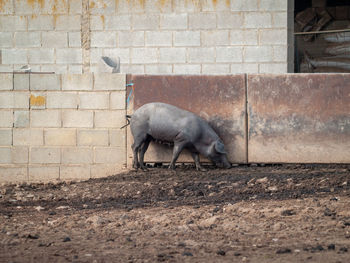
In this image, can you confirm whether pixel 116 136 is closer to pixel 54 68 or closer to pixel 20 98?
pixel 20 98

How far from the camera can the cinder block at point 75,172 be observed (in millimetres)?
8414

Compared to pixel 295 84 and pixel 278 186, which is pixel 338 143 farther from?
pixel 278 186

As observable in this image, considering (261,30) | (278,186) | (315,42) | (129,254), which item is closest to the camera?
(129,254)

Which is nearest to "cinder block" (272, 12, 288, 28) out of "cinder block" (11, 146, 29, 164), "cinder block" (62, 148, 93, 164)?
"cinder block" (62, 148, 93, 164)

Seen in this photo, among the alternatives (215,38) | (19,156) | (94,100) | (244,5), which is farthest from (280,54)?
(19,156)

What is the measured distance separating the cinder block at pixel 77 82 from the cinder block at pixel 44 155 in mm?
933

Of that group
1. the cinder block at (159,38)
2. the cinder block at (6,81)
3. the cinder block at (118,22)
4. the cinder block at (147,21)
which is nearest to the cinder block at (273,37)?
the cinder block at (159,38)

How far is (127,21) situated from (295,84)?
351 centimetres

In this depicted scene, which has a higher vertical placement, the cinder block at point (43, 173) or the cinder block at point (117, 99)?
the cinder block at point (117, 99)

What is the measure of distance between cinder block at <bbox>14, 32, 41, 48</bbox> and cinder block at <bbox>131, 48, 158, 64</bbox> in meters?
1.74

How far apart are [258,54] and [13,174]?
4633 millimetres

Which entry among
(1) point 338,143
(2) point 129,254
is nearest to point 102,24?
(1) point 338,143

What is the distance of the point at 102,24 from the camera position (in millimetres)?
10344

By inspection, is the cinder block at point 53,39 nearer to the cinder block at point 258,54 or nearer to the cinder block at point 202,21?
the cinder block at point 202,21
